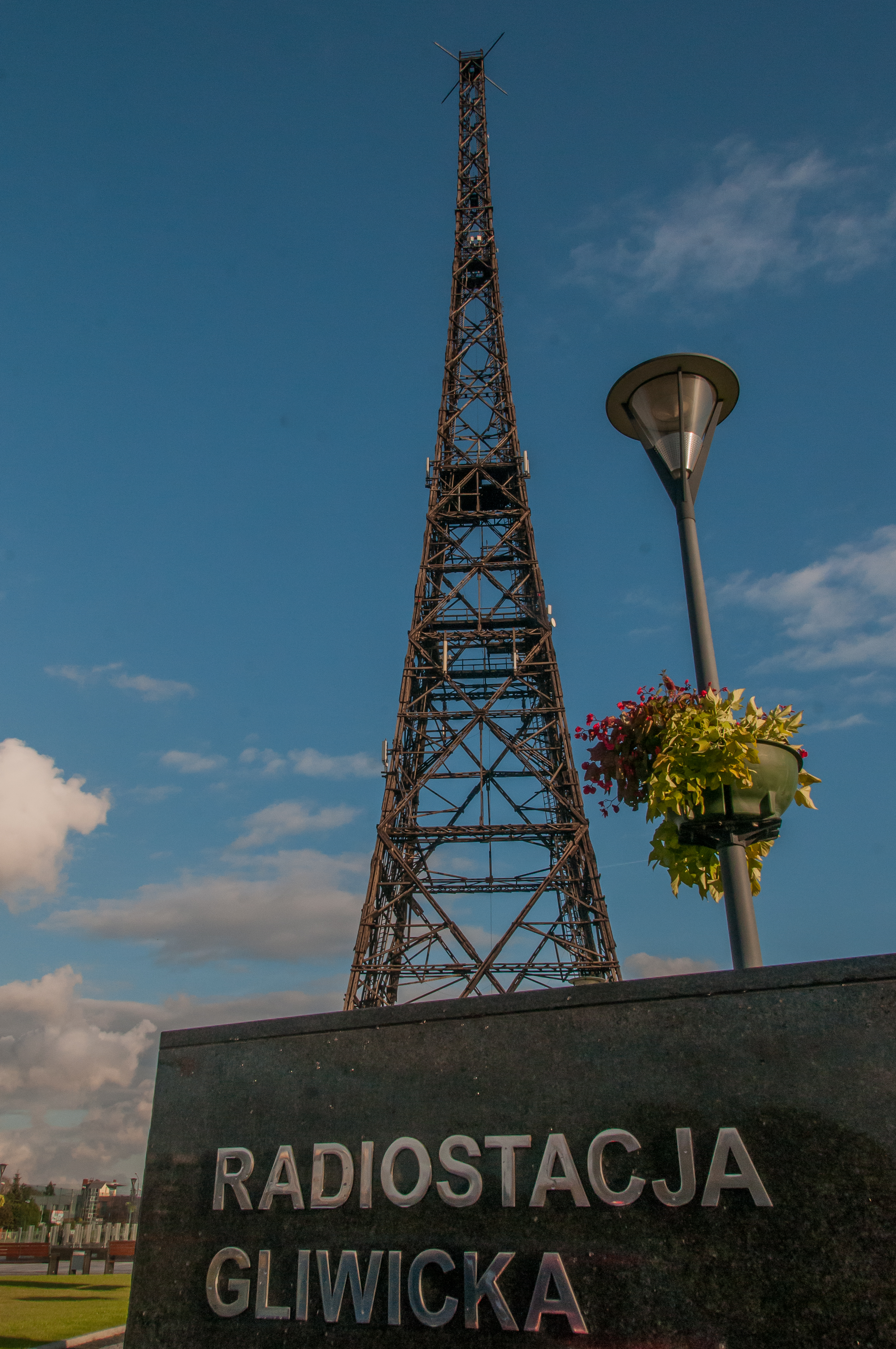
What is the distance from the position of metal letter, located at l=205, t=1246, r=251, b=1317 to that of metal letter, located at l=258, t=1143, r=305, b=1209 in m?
0.24

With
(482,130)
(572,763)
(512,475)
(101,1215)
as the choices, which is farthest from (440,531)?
(101,1215)

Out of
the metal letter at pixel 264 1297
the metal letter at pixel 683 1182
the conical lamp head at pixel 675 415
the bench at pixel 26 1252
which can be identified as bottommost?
the bench at pixel 26 1252

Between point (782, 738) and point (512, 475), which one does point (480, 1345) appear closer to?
point (782, 738)

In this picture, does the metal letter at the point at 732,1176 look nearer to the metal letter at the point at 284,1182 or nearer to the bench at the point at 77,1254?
the metal letter at the point at 284,1182

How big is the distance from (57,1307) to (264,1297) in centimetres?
1216

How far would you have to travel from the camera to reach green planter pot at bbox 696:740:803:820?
5238 mm

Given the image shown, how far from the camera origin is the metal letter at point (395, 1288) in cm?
418

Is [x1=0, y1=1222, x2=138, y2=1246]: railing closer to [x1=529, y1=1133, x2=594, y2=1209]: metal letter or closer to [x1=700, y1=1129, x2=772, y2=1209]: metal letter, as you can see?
[x1=529, y1=1133, x2=594, y2=1209]: metal letter

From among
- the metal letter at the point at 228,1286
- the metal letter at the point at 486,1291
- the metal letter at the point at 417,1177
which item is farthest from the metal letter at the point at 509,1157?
the metal letter at the point at 228,1286

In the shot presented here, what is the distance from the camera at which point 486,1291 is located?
13.3ft

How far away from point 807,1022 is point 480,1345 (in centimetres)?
190

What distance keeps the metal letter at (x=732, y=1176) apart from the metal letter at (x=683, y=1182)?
6 cm

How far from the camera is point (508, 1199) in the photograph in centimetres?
416

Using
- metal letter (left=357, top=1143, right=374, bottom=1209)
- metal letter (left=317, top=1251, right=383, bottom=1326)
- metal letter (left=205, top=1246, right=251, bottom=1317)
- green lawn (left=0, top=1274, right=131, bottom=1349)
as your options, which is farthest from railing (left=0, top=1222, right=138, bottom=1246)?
metal letter (left=357, top=1143, right=374, bottom=1209)
